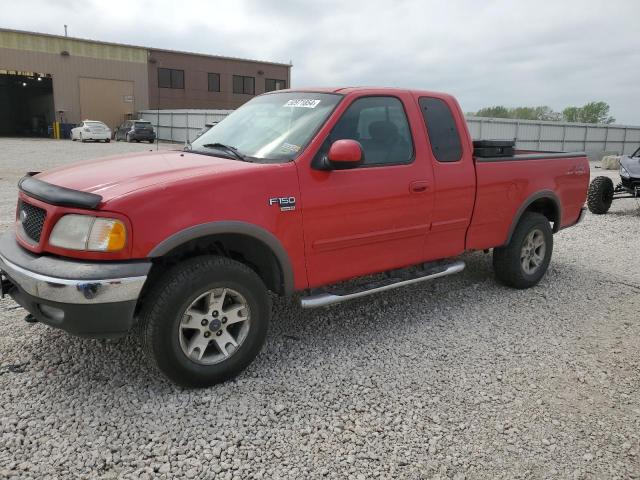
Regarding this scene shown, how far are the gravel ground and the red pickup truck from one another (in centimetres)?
38

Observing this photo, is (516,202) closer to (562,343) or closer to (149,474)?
(562,343)

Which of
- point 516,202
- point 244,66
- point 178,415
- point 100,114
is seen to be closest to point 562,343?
point 516,202

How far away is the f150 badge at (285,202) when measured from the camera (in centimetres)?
342

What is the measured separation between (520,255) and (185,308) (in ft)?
11.9

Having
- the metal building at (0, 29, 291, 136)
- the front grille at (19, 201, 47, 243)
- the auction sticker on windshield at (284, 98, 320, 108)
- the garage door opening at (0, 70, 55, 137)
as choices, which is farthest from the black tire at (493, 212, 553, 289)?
the garage door opening at (0, 70, 55, 137)

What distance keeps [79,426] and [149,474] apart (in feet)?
2.03

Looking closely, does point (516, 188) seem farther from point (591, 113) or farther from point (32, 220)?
point (591, 113)

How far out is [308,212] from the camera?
3580mm

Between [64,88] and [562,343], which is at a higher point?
[64,88]

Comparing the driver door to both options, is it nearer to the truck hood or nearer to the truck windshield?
the truck windshield

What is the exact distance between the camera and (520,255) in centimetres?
535

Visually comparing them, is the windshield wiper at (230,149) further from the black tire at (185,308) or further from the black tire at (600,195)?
the black tire at (600,195)

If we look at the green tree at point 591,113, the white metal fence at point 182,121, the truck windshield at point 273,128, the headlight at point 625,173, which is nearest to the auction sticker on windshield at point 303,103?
the truck windshield at point 273,128

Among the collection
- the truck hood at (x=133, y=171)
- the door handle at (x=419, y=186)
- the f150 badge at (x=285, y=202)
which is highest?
the truck hood at (x=133, y=171)
